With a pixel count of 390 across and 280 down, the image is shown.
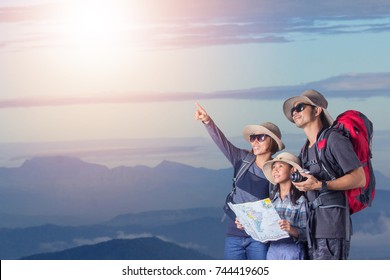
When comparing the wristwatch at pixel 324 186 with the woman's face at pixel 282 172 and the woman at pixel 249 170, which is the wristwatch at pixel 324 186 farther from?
the woman at pixel 249 170

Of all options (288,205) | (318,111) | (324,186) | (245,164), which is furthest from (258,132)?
(324,186)

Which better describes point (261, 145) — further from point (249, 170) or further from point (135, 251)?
point (135, 251)

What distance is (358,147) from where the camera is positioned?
369 inches

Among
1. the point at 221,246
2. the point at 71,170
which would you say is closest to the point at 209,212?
the point at 221,246

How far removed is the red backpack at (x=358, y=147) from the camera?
9375 mm

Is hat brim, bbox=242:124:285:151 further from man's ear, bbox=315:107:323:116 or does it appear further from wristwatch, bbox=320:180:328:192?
wristwatch, bbox=320:180:328:192

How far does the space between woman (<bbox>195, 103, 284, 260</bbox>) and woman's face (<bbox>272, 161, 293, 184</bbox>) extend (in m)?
0.11

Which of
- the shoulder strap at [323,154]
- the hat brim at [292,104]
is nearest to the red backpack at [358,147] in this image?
the shoulder strap at [323,154]

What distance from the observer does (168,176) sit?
10422mm

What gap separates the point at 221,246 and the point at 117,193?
1034mm

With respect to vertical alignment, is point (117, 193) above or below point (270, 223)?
above

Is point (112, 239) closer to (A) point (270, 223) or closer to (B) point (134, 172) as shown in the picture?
(B) point (134, 172)

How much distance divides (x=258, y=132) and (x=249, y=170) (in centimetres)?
33

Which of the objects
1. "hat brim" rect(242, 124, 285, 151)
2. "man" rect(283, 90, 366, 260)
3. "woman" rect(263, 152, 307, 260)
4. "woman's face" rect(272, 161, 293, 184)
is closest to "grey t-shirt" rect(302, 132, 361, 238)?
"man" rect(283, 90, 366, 260)
